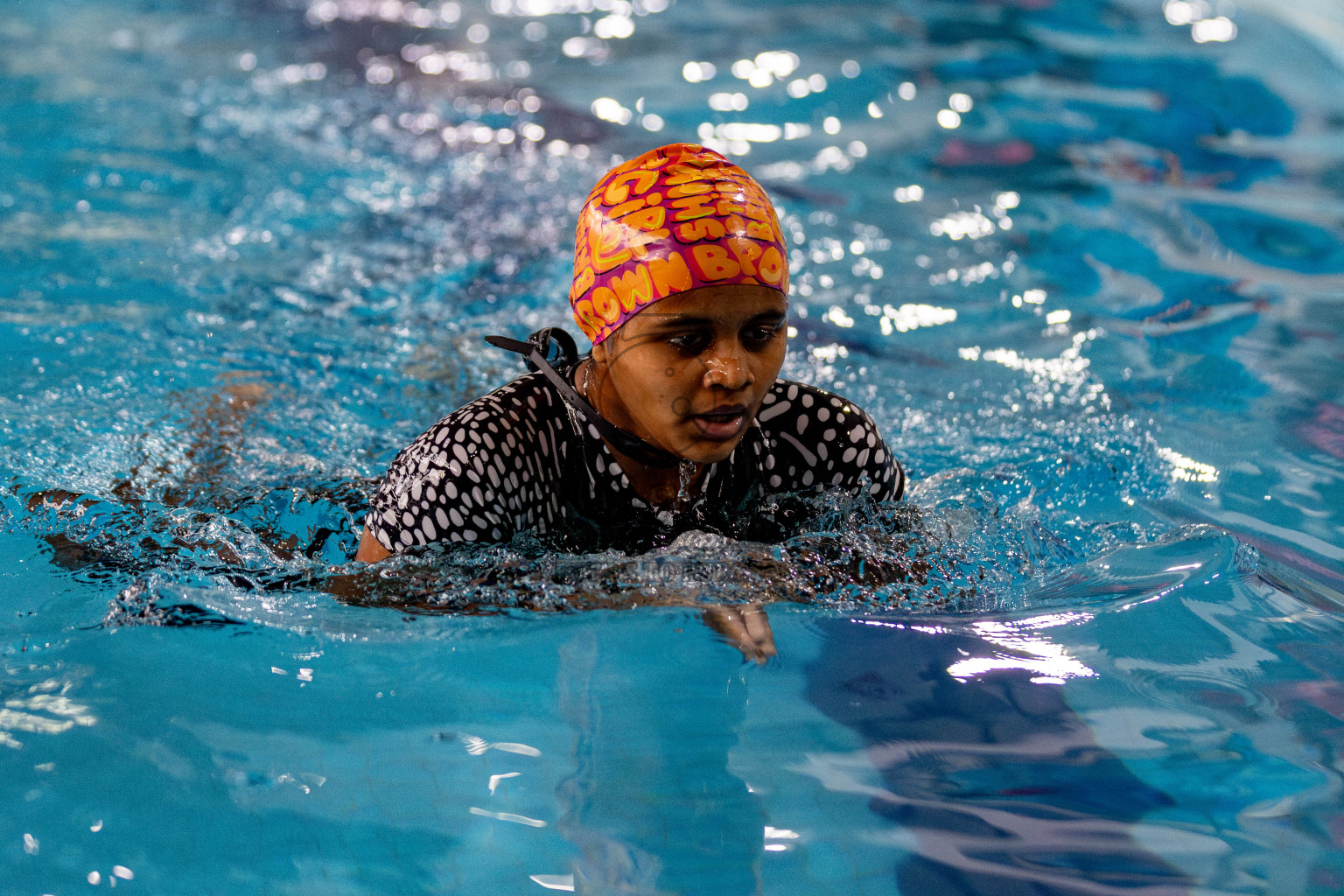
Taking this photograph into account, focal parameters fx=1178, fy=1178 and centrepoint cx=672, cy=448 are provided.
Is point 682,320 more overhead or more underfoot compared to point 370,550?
more overhead

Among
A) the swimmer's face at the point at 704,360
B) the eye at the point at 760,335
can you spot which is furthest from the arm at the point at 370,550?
the eye at the point at 760,335

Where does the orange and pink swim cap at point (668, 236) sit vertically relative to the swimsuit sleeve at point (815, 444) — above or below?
above

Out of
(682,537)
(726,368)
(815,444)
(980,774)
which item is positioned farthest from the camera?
(815,444)

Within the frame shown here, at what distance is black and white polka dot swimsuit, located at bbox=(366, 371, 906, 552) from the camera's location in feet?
9.03

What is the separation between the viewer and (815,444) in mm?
3229

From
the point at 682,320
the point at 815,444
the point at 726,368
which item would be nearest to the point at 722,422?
the point at 726,368

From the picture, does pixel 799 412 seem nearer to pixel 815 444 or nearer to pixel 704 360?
pixel 815 444

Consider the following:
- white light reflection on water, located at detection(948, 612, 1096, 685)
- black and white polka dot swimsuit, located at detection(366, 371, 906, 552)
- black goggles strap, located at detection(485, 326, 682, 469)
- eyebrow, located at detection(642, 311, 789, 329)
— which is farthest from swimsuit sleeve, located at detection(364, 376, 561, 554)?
white light reflection on water, located at detection(948, 612, 1096, 685)

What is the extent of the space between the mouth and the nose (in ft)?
0.19

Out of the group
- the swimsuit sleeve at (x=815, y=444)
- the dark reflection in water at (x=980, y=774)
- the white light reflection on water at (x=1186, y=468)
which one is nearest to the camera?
the dark reflection in water at (x=980, y=774)

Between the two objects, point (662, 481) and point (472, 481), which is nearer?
point (472, 481)

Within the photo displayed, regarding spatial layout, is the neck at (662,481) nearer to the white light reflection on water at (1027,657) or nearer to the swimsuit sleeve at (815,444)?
the swimsuit sleeve at (815,444)

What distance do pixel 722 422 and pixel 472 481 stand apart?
0.60 m

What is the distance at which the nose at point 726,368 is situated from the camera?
8.45 ft
